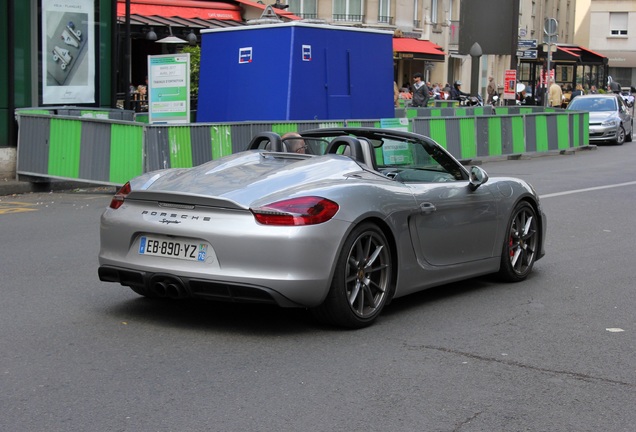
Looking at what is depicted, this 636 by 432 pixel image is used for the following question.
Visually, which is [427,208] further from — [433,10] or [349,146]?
[433,10]

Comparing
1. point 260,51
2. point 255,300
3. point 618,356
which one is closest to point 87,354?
point 255,300

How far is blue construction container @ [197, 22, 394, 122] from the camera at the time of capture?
17.3m

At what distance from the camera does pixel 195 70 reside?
24812 millimetres

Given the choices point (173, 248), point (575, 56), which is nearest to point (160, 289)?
point (173, 248)

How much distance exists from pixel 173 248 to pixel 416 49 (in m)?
41.7

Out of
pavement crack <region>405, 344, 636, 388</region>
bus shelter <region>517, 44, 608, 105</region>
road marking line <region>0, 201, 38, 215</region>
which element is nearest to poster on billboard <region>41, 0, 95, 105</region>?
road marking line <region>0, 201, 38, 215</region>

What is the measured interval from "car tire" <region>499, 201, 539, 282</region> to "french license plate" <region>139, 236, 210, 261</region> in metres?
2.92

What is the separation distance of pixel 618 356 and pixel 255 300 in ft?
7.10

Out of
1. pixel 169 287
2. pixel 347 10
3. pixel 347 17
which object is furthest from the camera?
pixel 347 10

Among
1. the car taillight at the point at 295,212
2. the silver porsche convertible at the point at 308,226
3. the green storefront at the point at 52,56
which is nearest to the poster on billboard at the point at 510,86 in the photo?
the green storefront at the point at 52,56

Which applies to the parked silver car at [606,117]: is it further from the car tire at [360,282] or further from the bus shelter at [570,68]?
the car tire at [360,282]

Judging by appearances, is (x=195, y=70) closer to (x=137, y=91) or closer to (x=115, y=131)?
(x=137, y=91)

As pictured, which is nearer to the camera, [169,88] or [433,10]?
[169,88]

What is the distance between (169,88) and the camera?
1634 cm
